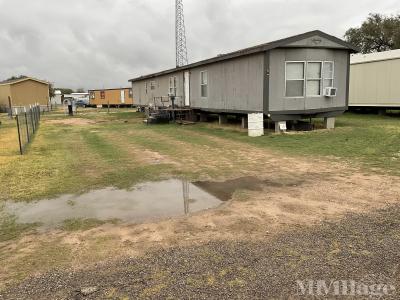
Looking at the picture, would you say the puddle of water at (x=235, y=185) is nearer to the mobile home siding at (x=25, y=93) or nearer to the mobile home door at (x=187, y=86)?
the mobile home door at (x=187, y=86)

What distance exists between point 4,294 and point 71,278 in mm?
550

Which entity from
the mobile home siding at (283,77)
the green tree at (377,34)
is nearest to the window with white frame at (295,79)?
the mobile home siding at (283,77)

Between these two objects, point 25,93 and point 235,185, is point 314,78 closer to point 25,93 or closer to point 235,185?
point 235,185

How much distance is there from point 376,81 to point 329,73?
23.6 ft

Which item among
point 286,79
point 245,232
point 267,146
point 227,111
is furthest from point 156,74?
point 245,232

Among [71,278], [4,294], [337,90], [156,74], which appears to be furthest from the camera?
[156,74]

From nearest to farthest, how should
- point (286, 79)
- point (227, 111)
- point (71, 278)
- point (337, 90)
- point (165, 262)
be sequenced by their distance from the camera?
point (71, 278) < point (165, 262) < point (286, 79) < point (337, 90) < point (227, 111)

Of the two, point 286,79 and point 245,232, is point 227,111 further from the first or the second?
point 245,232

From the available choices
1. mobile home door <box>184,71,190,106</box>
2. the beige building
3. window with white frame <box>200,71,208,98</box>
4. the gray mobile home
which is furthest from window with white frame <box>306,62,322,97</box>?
the beige building

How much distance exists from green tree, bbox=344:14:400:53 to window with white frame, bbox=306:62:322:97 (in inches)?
908

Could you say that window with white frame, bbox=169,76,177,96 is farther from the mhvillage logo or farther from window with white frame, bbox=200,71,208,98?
the mhvillage logo

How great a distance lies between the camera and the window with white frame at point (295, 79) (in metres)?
13.9

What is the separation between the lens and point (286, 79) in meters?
13.8

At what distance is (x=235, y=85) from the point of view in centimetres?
1577
